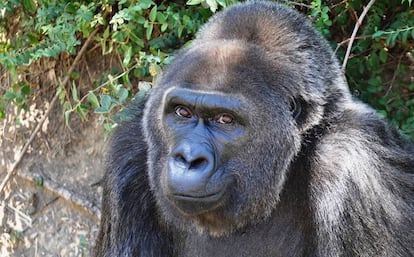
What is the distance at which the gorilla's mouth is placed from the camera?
3.28 m

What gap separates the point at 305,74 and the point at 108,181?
1.27m

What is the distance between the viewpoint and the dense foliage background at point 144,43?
15.7 feet

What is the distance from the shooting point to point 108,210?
4078 millimetres

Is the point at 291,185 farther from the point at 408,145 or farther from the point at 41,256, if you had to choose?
the point at 41,256

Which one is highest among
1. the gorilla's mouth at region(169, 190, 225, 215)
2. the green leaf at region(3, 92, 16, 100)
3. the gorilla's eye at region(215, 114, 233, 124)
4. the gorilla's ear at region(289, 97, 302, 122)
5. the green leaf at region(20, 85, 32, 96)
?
Answer: the gorilla's ear at region(289, 97, 302, 122)

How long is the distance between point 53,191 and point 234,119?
297 centimetres

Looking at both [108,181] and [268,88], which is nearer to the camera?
[268,88]

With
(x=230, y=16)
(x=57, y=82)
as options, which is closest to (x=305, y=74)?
(x=230, y=16)

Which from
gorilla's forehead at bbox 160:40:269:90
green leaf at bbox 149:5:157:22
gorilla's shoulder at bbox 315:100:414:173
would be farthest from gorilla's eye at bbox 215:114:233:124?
green leaf at bbox 149:5:157:22

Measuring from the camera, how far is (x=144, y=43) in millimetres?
5465

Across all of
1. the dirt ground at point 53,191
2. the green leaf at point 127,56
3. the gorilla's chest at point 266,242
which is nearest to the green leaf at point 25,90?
the dirt ground at point 53,191

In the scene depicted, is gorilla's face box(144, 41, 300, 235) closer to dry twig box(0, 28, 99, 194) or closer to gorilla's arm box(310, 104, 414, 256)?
gorilla's arm box(310, 104, 414, 256)

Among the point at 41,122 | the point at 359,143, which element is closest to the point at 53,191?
the point at 41,122

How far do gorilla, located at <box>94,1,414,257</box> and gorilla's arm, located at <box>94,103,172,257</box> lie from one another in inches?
6.5
